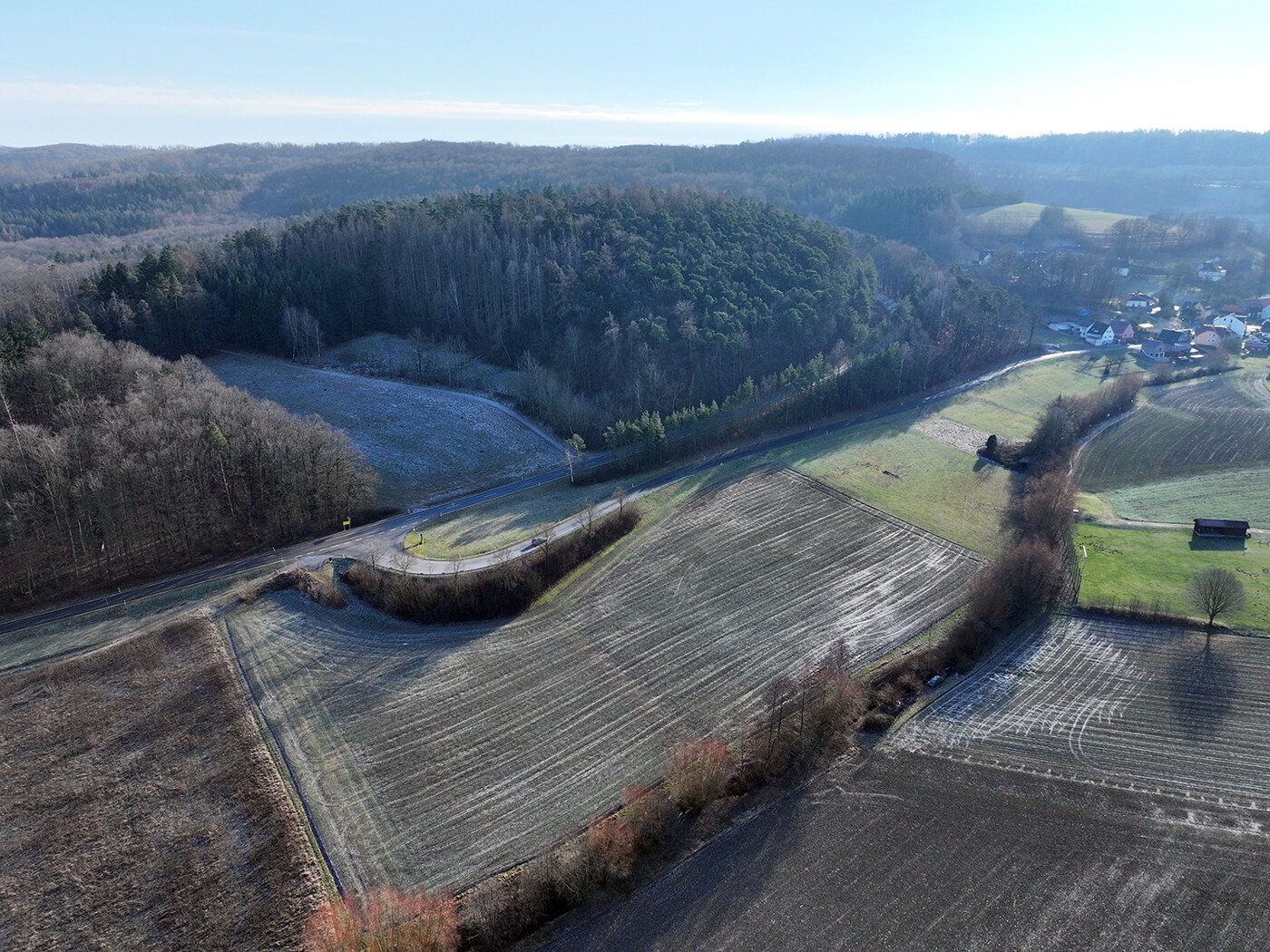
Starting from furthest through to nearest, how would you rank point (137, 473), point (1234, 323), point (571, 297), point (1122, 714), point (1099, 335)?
point (1099, 335) → point (1234, 323) → point (571, 297) → point (137, 473) → point (1122, 714)

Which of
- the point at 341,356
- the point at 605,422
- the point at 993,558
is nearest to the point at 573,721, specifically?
the point at 993,558

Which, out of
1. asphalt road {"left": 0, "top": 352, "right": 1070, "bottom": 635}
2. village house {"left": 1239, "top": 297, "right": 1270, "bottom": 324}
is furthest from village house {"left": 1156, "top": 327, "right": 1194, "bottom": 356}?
asphalt road {"left": 0, "top": 352, "right": 1070, "bottom": 635}

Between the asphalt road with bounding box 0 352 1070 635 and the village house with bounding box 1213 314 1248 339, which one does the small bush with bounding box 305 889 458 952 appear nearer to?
the asphalt road with bounding box 0 352 1070 635

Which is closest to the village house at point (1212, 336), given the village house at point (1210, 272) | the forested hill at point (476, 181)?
the village house at point (1210, 272)

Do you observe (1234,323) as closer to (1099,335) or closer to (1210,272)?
(1099,335)

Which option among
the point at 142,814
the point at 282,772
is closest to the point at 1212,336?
the point at 282,772

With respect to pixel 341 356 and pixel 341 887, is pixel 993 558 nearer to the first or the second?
pixel 341 887

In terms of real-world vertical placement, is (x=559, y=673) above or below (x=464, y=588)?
below
